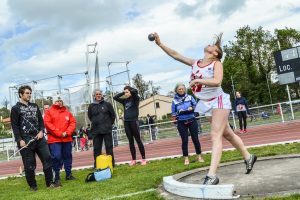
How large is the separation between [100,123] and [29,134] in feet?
7.29

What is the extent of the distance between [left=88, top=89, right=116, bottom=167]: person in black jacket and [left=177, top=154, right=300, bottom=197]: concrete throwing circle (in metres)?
3.50

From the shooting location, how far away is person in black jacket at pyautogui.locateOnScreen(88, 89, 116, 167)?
10234mm

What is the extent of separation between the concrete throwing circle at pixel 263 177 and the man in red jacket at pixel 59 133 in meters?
3.33

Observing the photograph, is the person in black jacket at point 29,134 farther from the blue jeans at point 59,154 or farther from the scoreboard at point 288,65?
the scoreboard at point 288,65

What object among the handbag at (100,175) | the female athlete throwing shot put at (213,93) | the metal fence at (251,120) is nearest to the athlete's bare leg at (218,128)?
the female athlete throwing shot put at (213,93)

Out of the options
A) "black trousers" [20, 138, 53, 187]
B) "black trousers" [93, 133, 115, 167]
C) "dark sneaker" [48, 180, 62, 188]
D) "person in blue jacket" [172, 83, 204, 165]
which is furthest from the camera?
"black trousers" [93, 133, 115, 167]

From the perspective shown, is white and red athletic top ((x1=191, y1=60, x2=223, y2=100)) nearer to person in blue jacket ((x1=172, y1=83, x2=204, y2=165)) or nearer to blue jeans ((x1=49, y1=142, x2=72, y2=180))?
person in blue jacket ((x1=172, y1=83, x2=204, y2=165))

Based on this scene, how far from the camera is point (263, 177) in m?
5.86

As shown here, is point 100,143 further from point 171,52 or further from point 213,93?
point 213,93

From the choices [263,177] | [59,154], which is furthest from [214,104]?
[59,154]

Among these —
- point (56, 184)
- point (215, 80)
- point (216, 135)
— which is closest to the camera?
point (215, 80)

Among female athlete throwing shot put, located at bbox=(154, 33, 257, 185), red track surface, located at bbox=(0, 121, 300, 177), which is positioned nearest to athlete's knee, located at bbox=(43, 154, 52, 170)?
female athlete throwing shot put, located at bbox=(154, 33, 257, 185)

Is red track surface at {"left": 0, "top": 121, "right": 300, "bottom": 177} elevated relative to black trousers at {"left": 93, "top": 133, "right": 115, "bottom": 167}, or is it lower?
lower

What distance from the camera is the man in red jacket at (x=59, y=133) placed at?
921cm
